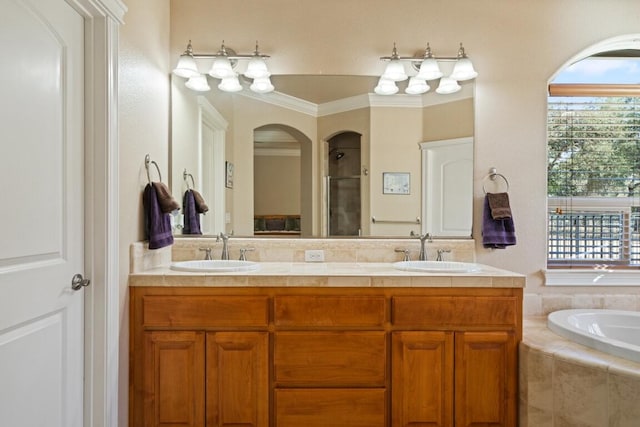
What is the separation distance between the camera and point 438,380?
193 cm

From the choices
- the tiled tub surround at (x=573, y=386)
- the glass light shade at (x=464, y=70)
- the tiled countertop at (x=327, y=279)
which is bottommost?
the tiled tub surround at (x=573, y=386)

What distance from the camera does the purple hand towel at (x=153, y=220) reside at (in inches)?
80.9

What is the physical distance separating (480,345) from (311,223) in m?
1.18

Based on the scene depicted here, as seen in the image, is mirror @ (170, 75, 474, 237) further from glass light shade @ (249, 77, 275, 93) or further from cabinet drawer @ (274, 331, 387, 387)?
cabinet drawer @ (274, 331, 387, 387)

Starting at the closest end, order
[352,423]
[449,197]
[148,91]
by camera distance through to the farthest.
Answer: [352,423]
[148,91]
[449,197]

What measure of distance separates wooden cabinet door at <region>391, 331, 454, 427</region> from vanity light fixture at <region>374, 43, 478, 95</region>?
1511 mm

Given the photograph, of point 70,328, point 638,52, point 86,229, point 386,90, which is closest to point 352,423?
point 70,328

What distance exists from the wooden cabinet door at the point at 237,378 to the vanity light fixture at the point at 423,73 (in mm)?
1705

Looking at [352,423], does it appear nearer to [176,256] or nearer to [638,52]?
[176,256]

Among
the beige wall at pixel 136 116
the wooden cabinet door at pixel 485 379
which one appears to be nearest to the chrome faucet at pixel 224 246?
the beige wall at pixel 136 116

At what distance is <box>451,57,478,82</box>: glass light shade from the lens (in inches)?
95.7

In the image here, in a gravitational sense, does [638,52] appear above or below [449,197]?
above

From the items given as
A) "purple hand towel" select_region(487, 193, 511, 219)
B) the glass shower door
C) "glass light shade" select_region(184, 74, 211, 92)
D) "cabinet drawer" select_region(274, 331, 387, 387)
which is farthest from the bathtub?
"glass light shade" select_region(184, 74, 211, 92)

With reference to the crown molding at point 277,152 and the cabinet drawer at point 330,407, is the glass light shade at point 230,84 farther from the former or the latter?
the cabinet drawer at point 330,407
